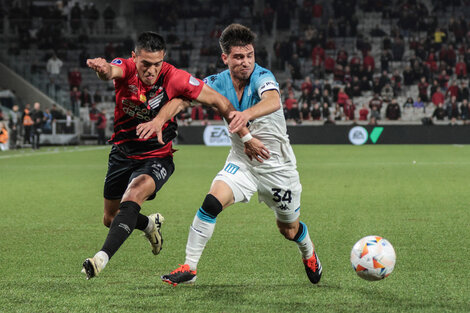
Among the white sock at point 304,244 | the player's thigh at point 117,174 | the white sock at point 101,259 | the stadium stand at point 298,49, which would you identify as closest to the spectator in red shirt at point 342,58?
the stadium stand at point 298,49

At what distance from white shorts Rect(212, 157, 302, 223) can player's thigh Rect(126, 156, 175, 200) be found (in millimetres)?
630

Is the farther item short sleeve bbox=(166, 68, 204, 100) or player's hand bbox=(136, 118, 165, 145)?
short sleeve bbox=(166, 68, 204, 100)

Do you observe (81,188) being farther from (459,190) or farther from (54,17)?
(54,17)

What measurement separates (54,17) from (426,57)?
19.6 meters

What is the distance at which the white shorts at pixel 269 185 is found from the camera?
19.5ft

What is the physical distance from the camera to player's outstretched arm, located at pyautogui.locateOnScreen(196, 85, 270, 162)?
574 centimetres

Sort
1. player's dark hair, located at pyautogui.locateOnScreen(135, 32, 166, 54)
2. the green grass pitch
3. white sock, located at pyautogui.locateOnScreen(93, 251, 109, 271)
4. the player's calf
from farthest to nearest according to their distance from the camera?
the player's calf
player's dark hair, located at pyautogui.locateOnScreen(135, 32, 166, 54)
the green grass pitch
white sock, located at pyautogui.locateOnScreen(93, 251, 109, 271)

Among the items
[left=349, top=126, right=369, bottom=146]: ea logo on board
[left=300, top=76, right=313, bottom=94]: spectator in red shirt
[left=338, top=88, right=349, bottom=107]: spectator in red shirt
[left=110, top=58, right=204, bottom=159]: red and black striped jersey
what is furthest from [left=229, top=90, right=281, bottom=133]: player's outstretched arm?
[left=300, top=76, right=313, bottom=94]: spectator in red shirt

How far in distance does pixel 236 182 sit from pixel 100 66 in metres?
1.42

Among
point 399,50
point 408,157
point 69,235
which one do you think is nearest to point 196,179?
point 69,235

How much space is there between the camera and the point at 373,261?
18.7ft

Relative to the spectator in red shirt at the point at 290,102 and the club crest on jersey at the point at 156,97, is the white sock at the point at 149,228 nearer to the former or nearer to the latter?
the club crest on jersey at the point at 156,97

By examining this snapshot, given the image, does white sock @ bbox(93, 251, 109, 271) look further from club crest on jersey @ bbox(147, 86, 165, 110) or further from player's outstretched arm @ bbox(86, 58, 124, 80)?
club crest on jersey @ bbox(147, 86, 165, 110)

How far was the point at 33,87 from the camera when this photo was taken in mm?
35375
